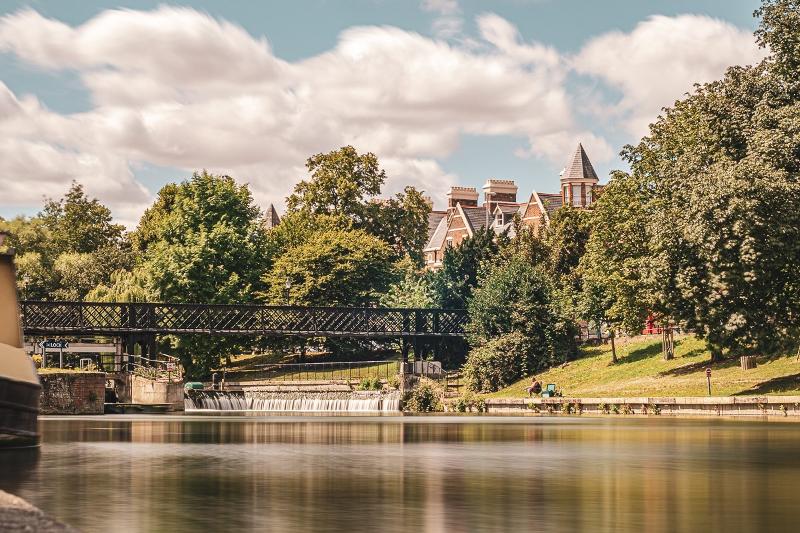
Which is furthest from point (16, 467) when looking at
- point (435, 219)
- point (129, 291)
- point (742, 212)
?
point (435, 219)

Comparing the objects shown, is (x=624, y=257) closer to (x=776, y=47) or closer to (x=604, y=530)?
(x=776, y=47)

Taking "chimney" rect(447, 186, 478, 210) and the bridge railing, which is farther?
"chimney" rect(447, 186, 478, 210)

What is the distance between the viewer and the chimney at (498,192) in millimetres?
166500

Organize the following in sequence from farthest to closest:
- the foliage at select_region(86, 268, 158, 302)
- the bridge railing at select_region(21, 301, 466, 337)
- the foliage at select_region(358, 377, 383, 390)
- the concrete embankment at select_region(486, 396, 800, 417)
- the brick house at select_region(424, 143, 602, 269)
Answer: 1. the brick house at select_region(424, 143, 602, 269)
2. the foliage at select_region(86, 268, 158, 302)
3. the bridge railing at select_region(21, 301, 466, 337)
4. the foliage at select_region(358, 377, 383, 390)
5. the concrete embankment at select_region(486, 396, 800, 417)

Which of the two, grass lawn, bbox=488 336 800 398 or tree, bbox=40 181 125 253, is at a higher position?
tree, bbox=40 181 125 253

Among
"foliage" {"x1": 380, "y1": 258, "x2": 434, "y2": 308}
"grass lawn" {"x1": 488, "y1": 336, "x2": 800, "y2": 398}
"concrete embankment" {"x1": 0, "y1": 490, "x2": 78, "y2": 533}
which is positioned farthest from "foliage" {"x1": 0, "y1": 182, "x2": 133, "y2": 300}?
"concrete embankment" {"x1": 0, "y1": 490, "x2": 78, "y2": 533}

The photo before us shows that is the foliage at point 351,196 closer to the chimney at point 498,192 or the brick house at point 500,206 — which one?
the brick house at point 500,206

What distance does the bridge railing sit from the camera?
87438 millimetres

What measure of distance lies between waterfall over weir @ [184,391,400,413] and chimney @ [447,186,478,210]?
101178 mm

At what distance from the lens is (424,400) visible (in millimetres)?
70938

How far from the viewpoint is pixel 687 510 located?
15625 mm

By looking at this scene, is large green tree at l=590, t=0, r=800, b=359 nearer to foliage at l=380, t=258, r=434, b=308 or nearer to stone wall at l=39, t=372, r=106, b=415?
stone wall at l=39, t=372, r=106, b=415

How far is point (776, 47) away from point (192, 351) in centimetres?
5725

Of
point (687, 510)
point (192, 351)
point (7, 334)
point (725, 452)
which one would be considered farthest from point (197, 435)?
point (192, 351)
